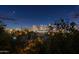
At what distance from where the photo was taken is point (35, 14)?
29.7 ft

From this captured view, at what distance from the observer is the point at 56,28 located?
29.6 feet

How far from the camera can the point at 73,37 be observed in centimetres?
902

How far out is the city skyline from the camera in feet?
29.6

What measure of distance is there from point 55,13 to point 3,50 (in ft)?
3.08

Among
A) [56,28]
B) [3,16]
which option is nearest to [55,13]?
[56,28]

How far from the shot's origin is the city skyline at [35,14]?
9016 millimetres

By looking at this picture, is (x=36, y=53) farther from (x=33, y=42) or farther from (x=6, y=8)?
(x=6, y=8)
